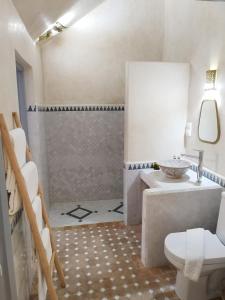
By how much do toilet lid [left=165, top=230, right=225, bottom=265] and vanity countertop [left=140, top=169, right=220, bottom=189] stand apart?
44 centimetres

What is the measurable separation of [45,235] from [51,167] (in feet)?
5.98

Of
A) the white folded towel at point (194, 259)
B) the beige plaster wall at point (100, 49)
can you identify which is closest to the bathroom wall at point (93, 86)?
the beige plaster wall at point (100, 49)

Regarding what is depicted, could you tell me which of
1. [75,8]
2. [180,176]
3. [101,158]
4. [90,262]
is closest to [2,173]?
[90,262]

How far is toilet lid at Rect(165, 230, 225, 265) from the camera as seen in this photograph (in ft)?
5.32

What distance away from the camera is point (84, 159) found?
3.54 meters

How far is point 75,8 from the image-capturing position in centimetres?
227

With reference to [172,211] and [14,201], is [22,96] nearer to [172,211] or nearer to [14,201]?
[14,201]

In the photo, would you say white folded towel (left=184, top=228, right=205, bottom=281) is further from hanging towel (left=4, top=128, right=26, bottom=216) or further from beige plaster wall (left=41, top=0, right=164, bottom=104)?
beige plaster wall (left=41, top=0, right=164, bottom=104)

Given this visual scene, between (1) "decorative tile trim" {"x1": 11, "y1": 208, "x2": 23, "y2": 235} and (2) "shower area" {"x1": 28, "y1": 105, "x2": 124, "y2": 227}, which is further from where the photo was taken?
(2) "shower area" {"x1": 28, "y1": 105, "x2": 124, "y2": 227}

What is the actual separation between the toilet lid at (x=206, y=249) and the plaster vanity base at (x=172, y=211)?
9.2 inches

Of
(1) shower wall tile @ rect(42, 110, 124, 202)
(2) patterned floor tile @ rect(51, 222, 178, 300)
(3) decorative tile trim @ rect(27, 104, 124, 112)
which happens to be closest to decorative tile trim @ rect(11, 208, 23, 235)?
(2) patterned floor tile @ rect(51, 222, 178, 300)

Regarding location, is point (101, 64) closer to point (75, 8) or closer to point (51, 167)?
point (75, 8)

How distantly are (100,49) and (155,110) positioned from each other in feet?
4.37

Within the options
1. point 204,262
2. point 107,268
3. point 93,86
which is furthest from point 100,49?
point 204,262
